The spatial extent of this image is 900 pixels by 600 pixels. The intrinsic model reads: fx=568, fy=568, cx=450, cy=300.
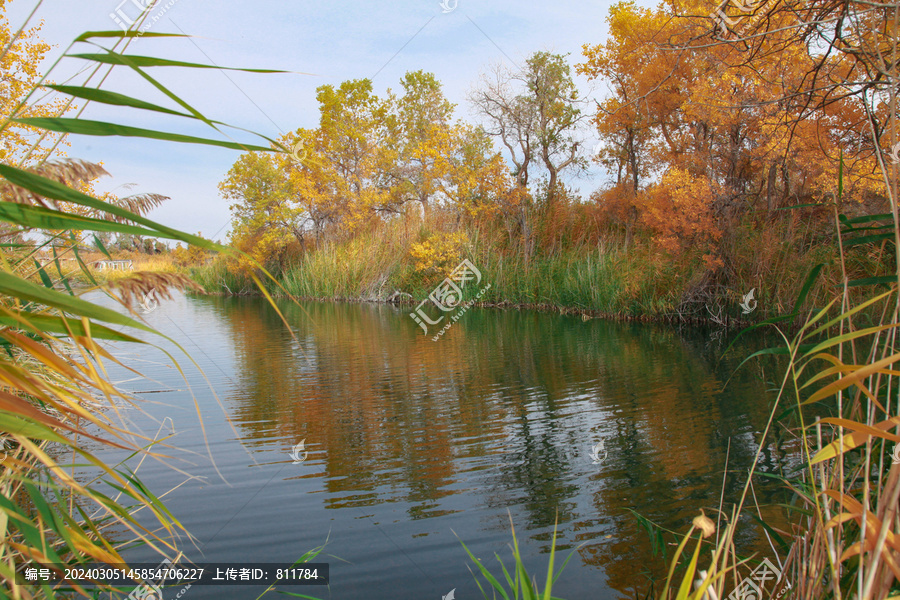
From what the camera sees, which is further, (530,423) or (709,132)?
(709,132)

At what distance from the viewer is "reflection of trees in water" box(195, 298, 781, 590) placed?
329cm

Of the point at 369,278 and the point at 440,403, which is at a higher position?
the point at 369,278

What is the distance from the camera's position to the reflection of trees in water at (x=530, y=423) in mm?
3287

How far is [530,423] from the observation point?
492cm

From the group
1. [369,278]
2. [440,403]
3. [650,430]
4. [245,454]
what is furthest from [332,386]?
[369,278]

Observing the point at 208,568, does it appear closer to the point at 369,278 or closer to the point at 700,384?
the point at 700,384

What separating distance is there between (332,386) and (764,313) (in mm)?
7617

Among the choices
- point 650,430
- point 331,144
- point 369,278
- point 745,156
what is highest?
point 331,144

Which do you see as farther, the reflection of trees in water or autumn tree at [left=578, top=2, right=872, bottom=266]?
autumn tree at [left=578, top=2, right=872, bottom=266]

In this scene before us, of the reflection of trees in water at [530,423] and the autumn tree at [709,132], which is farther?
the autumn tree at [709,132]

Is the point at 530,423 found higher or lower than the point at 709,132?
lower

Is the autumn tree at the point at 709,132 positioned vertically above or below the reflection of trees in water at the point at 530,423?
above

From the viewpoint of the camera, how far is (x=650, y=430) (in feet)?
15.2

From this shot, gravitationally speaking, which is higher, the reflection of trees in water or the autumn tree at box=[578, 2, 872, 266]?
the autumn tree at box=[578, 2, 872, 266]
